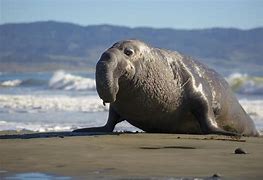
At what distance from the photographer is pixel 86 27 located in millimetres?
196000

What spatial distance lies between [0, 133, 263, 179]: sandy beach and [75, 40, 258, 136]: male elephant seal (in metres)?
0.56

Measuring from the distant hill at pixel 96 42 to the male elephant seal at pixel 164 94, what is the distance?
115973 millimetres

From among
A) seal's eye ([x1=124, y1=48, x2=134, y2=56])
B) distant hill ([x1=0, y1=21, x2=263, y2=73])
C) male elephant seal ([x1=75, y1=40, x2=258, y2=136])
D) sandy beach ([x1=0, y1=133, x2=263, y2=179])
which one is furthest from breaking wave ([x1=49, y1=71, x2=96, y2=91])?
distant hill ([x1=0, y1=21, x2=263, y2=73])

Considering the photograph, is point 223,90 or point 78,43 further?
point 78,43

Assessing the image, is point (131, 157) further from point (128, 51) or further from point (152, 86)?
point (152, 86)

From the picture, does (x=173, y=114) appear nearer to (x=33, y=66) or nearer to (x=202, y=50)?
(x=33, y=66)

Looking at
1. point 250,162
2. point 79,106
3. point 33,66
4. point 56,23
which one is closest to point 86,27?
point 56,23

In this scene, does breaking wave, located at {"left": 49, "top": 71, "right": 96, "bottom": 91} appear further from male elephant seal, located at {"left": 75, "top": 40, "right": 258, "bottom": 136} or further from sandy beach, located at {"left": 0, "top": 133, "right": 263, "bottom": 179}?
sandy beach, located at {"left": 0, "top": 133, "right": 263, "bottom": 179}

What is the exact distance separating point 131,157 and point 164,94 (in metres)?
2.60

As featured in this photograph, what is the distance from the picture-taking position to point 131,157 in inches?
263

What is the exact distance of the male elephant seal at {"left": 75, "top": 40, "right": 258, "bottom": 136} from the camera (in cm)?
882

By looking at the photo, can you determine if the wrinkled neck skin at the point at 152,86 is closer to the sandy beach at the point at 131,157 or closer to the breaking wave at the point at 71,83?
the sandy beach at the point at 131,157

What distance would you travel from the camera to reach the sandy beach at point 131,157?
577cm

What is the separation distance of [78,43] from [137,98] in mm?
170087
